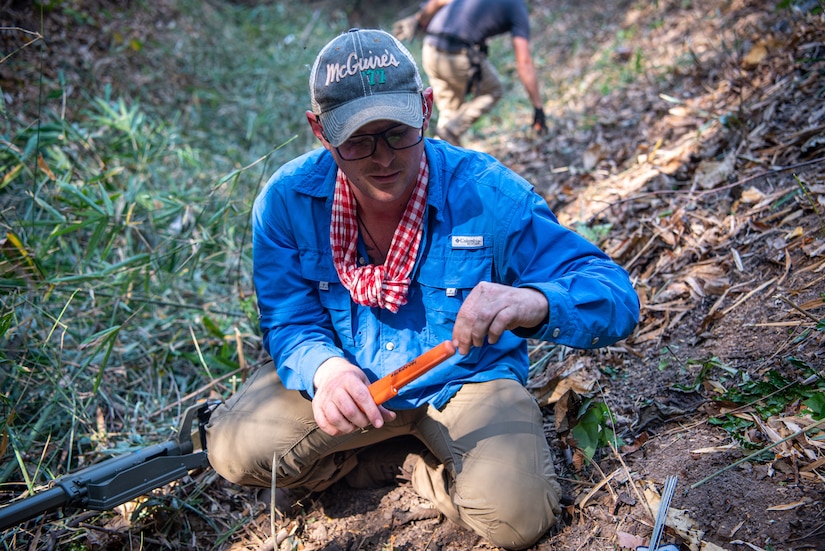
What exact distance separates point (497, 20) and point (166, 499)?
185 inches

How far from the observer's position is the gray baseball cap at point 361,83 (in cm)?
184

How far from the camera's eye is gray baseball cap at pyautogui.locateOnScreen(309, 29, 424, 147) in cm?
184

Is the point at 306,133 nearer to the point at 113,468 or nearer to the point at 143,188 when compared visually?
the point at 143,188

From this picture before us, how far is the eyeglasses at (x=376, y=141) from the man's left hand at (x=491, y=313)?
51 cm

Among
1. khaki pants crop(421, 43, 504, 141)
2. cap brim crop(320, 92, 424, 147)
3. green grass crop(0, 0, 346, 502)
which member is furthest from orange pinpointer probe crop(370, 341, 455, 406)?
khaki pants crop(421, 43, 504, 141)

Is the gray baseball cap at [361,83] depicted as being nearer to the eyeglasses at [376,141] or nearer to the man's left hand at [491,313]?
the eyeglasses at [376,141]

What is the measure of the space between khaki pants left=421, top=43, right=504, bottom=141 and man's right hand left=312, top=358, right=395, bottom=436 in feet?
13.9

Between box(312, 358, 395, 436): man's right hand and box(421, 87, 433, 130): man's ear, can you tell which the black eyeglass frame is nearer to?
box(421, 87, 433, 130): man's ear

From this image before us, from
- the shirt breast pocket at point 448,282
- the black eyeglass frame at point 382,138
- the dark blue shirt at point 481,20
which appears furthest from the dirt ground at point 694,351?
the dark blue shirt at point 481,20

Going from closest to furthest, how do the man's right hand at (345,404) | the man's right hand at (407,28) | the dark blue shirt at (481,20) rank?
the man's right hand at (345,404), the dark blue shirt at (481,20), the man's right hand at (407,28)

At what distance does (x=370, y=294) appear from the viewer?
201 centimetres

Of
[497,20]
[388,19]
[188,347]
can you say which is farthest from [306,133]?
[388,19]

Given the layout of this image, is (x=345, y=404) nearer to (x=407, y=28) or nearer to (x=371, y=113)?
(x=371, y=113)

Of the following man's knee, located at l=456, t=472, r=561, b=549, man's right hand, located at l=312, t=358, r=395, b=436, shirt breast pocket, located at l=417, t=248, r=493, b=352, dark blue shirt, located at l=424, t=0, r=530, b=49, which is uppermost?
dark blue shirt, located at l=424, t=0, r=530, b=49
